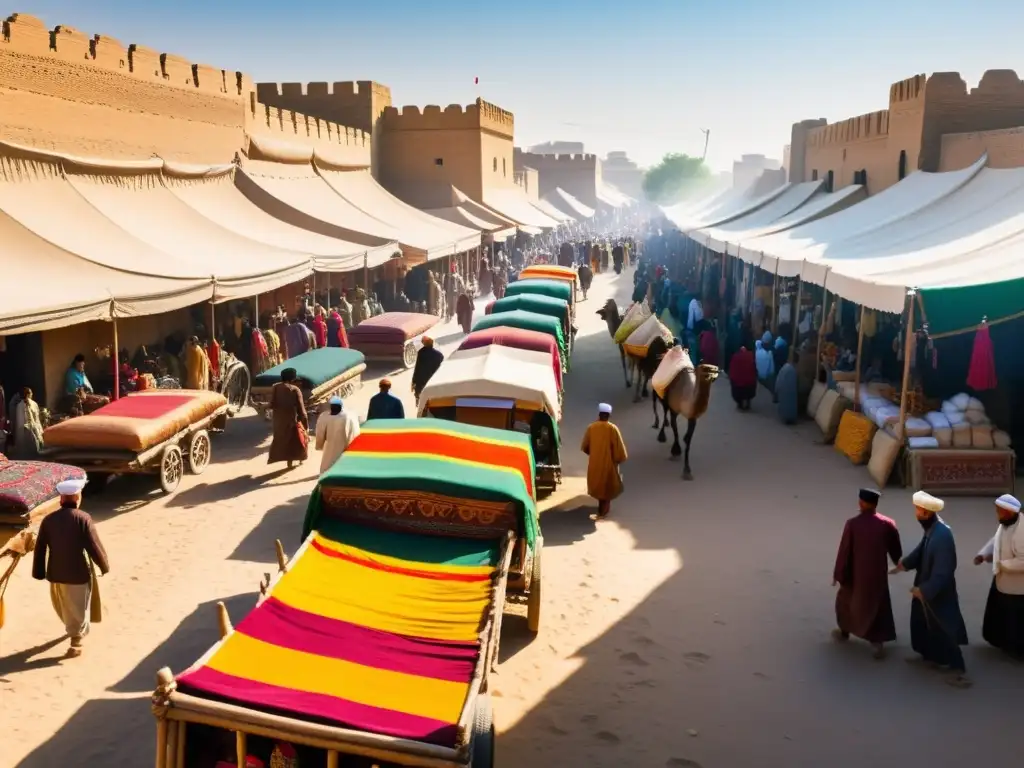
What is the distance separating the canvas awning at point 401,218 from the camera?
21641mm

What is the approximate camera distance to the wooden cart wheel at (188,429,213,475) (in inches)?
411

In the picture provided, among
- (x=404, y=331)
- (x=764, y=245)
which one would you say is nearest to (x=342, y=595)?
(x=404, y=331)

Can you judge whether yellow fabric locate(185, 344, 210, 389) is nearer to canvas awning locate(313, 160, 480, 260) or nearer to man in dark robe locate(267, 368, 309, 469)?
man in dark robe locate(267, 368, 309, 469)

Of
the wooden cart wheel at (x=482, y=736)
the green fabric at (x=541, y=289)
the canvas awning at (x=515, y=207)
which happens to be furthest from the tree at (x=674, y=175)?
the wooden cart wheel at (x=482, y=736)

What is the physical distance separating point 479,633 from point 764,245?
45.7 ft

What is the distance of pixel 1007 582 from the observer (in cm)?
642

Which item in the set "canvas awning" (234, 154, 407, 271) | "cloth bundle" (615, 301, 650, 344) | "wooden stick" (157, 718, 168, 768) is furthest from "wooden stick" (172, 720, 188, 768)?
"canvas awning" (234, 154, 407, 271)

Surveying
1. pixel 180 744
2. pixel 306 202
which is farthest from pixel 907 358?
pixel 306 202

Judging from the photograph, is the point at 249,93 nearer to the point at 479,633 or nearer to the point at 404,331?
the point at 404,331

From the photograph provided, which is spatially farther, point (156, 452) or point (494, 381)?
point (156, 452)

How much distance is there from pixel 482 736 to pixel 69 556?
11.2 ft

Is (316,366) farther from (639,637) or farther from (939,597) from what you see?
(939,597)

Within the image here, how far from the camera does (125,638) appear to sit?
6.70 m

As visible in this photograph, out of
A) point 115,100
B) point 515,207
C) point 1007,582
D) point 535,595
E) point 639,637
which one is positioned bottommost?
point 639,637
